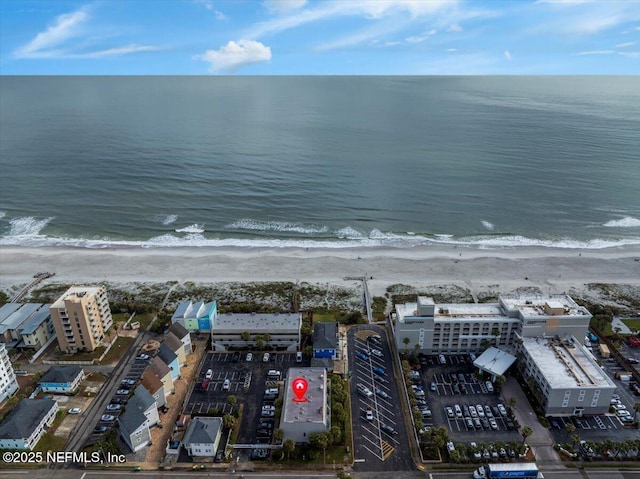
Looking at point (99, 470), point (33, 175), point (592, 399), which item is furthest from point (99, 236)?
point (592, 399)

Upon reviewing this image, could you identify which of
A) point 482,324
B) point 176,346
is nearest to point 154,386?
point 176,346

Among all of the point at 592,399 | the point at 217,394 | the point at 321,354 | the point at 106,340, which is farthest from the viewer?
the point at 106,340

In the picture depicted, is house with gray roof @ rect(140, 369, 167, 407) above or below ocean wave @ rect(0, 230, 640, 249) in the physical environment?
above

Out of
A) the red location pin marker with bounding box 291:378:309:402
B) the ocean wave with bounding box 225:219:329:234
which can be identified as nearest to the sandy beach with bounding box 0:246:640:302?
the ocean wave with bounding box 225:219:329:234

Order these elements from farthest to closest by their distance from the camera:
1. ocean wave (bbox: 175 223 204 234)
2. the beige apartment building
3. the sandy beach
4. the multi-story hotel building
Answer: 1. ocean wave (bbox: 175 223 204 234)
2. the sandy beach
3. the beige apartment building
4. the multi-story hotel building

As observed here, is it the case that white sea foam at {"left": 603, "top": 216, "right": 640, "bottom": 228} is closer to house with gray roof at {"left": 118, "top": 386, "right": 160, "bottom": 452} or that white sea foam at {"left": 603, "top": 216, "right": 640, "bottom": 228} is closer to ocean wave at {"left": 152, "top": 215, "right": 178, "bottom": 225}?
house with gray roof at {"left": 118, "top": 386, "right": 160, "bottom": 452}

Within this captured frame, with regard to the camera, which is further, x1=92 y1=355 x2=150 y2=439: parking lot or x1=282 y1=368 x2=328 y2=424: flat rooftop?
x1=92 y1=355 x2=150 y2=439: parking lot

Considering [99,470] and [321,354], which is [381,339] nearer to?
[321,354]
